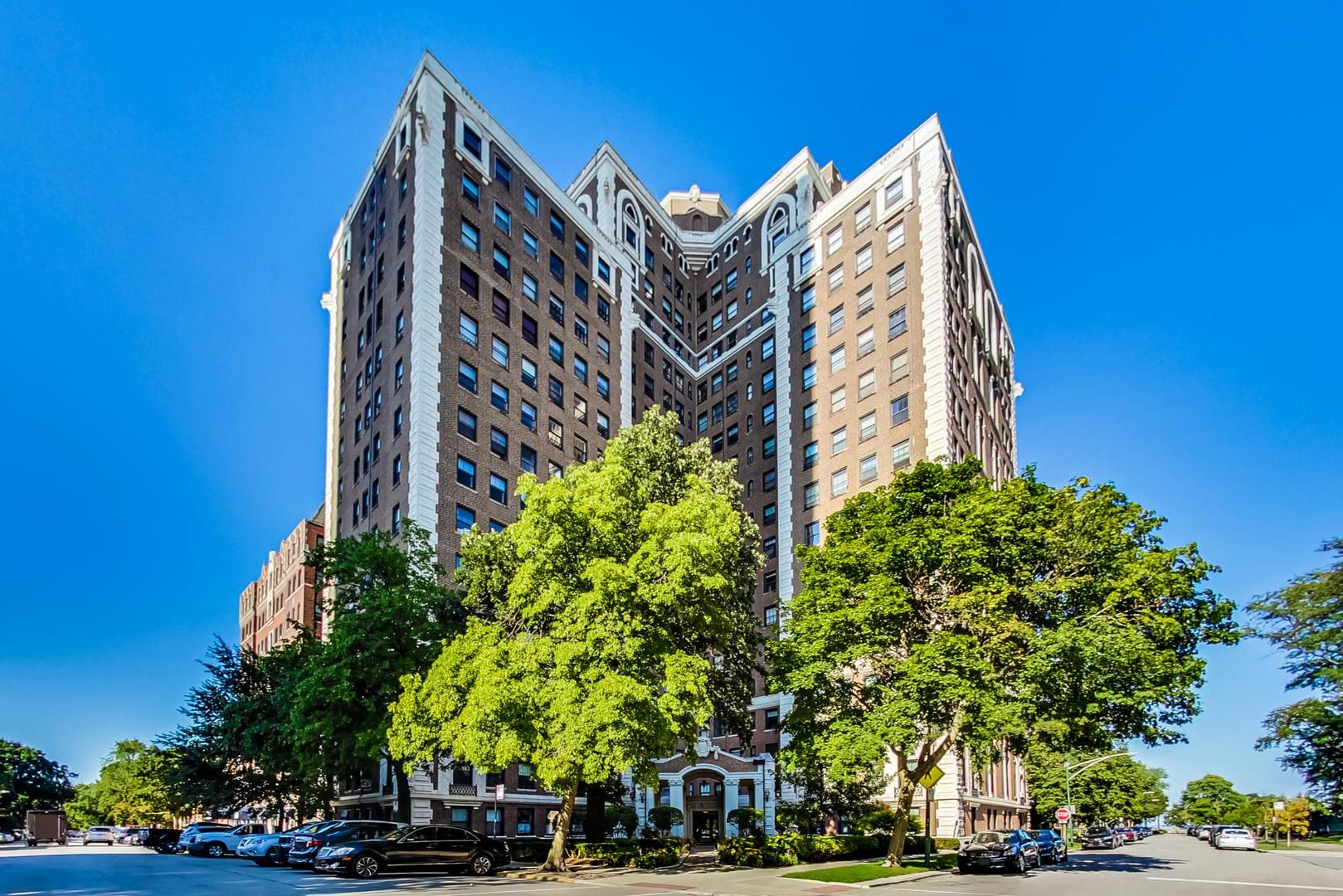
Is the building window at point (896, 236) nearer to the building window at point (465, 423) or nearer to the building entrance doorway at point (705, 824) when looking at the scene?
the building window at point (465, 423)

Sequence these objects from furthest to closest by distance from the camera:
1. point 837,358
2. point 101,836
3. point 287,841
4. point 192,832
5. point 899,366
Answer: point 837,358 < point 101,836 < point 899,366 < point 192,832 < point 287,841

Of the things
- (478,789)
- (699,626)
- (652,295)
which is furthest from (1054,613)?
(652,295)

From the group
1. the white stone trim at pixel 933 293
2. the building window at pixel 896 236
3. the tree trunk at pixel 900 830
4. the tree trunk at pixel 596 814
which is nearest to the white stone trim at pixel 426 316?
the tree trunk at pixel 596 814

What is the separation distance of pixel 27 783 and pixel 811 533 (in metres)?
99.2

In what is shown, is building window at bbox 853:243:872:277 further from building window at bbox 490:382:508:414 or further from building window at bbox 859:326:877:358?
building window at bbox 490:382:508:414

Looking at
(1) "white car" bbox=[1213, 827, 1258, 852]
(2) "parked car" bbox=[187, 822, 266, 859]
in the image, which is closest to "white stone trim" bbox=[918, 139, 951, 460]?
(1) "white car" bbox=[1213, 827, 1258, 852]

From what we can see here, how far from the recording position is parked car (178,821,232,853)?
136 feet

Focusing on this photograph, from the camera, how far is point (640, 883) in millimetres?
24188

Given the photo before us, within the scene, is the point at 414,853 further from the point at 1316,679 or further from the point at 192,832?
the point at 1316,679

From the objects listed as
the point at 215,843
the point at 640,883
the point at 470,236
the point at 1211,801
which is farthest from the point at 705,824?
the point at 1211,801

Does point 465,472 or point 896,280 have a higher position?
point 896,280

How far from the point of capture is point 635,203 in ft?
247

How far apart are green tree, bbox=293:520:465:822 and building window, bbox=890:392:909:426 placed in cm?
3098

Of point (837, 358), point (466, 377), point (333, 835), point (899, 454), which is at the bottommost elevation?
point (333, 835)
